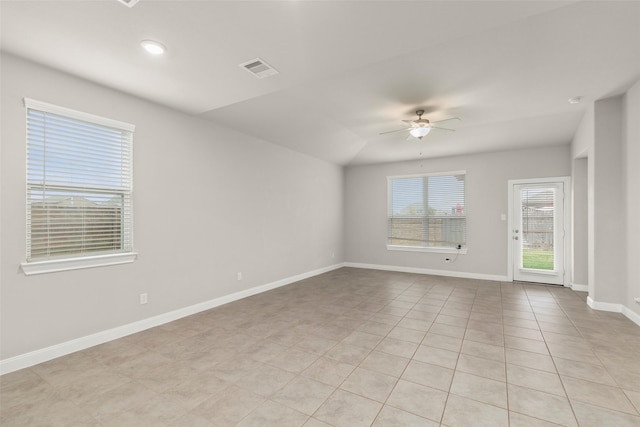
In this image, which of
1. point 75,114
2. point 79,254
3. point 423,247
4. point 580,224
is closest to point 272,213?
point 79,254

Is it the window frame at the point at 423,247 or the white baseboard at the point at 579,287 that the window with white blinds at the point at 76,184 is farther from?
the white baseboard at the point at 579,287

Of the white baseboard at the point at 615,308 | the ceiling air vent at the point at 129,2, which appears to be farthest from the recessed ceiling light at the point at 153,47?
the white baseboard at the point at 615,308

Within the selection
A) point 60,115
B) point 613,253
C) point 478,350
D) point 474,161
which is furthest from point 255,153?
point 613,253

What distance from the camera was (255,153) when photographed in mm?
5152

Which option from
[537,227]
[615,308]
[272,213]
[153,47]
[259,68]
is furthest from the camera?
[537,227]

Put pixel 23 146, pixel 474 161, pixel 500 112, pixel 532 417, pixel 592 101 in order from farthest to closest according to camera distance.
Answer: pixel 474 161
pixel 500 112
pixel 592 101
pixel 23 146
pixel 532 417

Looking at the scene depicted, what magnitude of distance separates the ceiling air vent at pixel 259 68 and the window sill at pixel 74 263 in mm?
2437

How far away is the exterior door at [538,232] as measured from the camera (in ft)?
18.5

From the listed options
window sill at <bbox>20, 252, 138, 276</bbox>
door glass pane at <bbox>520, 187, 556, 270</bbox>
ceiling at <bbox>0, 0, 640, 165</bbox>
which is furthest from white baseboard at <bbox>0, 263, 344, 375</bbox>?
door glass pane at <bbox>520, 187, 556, 270</bbox>

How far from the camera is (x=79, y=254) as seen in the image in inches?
118

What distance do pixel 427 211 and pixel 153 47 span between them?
243 inches

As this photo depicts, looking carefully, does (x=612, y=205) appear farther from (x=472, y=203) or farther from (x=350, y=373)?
(x=350, y=373)

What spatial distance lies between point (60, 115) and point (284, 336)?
10.4 feet

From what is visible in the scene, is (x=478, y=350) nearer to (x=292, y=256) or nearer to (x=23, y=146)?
(x=292, y=256)
